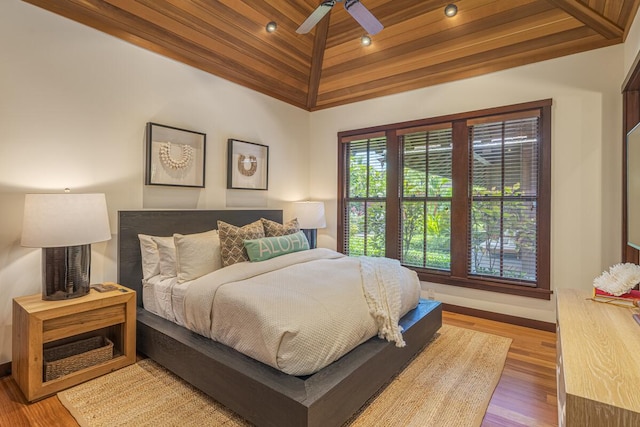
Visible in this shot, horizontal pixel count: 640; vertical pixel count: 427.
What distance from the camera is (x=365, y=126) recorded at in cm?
452

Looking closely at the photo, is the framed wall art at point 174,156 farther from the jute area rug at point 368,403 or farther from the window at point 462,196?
the window at point 462,196

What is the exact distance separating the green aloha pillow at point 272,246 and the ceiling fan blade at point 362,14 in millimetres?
2018

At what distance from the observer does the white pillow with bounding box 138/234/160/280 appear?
9.48ft

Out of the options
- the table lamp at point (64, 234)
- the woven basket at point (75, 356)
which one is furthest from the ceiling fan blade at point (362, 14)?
the woven basket at point (75, 356)

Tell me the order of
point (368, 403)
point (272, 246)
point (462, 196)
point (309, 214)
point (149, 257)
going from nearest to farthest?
point (368, 403) → point (149, 257) → point (272, 246) → point (462, 196) → point (309, 214)

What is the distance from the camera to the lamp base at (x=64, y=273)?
2262 mm

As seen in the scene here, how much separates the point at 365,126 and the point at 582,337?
11.6 ft

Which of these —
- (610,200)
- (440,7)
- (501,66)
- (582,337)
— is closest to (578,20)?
(501,66)

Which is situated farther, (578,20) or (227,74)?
(227,74)

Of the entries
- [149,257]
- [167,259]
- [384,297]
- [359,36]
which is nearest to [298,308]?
[384,297]

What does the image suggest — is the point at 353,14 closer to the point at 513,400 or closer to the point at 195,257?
the point at 195,257

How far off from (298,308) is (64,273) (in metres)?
1.74

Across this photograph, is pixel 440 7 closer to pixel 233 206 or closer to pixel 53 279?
pixel 233 206

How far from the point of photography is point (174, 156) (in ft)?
→ 10.9
